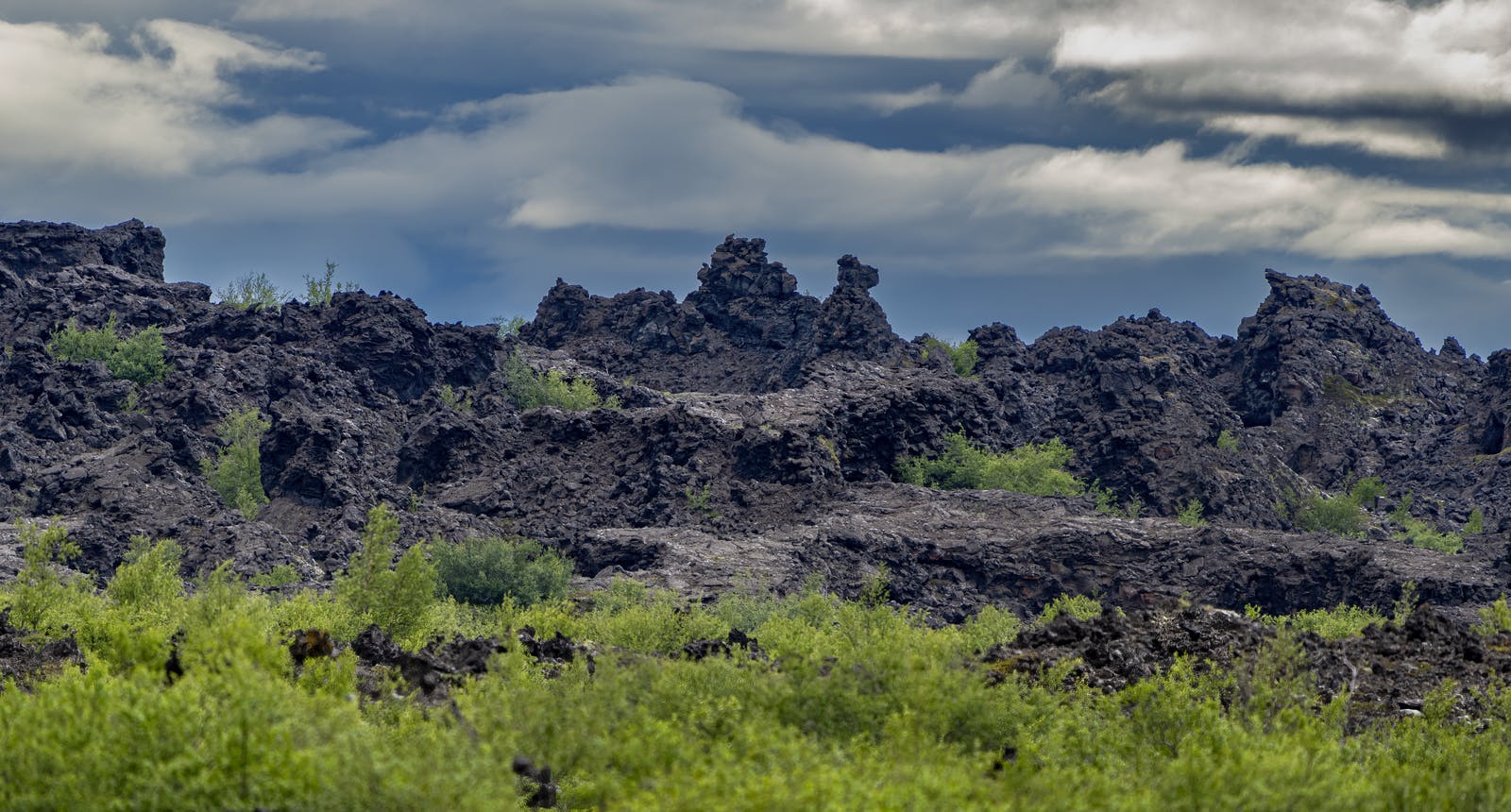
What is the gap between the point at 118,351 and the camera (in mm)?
145500

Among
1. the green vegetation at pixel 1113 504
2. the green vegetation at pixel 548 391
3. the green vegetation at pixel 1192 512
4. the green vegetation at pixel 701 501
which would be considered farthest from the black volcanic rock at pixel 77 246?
the green vegetation at pixel 1192 512

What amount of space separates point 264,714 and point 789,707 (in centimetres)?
1518

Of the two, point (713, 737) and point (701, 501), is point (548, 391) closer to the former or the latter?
point (701, 501)

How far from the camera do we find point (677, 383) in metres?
187

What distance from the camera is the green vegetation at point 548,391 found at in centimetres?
16162

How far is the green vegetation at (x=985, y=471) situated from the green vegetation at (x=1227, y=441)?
18.0 meters

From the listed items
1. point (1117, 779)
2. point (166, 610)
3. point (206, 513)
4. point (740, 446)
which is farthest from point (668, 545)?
point (1117, 779)

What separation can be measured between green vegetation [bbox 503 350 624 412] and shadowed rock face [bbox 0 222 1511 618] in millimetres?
2452

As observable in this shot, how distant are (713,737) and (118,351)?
421ft

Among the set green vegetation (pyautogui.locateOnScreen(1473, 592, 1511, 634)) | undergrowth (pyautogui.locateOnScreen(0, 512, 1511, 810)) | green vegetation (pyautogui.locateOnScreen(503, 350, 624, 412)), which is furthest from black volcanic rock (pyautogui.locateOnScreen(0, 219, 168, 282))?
green vegetation (pyautogui.locateOnScreen(1473, 592, 1511, 634))

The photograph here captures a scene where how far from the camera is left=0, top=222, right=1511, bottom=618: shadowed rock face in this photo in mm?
106875

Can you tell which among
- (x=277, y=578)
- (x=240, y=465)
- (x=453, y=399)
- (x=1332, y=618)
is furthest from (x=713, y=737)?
(x=453, y=399)

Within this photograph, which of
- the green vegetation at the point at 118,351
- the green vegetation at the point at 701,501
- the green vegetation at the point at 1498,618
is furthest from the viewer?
the green vegetation at the point at 118,351

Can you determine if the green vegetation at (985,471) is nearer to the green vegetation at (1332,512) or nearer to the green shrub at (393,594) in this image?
the green vegetation at (1332,512)
